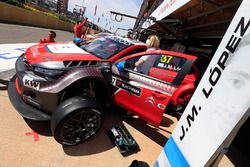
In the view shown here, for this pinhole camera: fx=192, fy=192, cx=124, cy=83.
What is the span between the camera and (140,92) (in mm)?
3283

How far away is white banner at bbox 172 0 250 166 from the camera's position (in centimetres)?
136

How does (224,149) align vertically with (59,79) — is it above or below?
above

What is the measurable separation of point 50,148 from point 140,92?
5.34ft

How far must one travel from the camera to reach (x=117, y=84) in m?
3.48

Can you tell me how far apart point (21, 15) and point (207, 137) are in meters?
22.6

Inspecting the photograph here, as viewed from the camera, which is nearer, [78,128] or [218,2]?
[78,128]

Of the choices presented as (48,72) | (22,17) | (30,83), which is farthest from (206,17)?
(22,17)

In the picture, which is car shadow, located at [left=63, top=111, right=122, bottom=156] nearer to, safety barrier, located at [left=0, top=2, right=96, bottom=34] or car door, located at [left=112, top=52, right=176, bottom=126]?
car door, located at [left=112, top=52, right=176, bottom=126]

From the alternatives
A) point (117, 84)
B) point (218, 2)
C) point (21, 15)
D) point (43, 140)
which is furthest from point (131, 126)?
point (21, 15)

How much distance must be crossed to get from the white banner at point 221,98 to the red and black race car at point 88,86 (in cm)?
137

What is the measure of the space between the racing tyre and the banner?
4.57ft

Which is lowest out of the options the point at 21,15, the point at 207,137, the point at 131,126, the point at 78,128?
the point at 21,15

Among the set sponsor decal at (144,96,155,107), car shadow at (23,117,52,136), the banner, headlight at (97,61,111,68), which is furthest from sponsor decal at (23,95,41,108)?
the banner

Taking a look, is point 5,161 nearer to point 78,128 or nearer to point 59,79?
point 78,128
